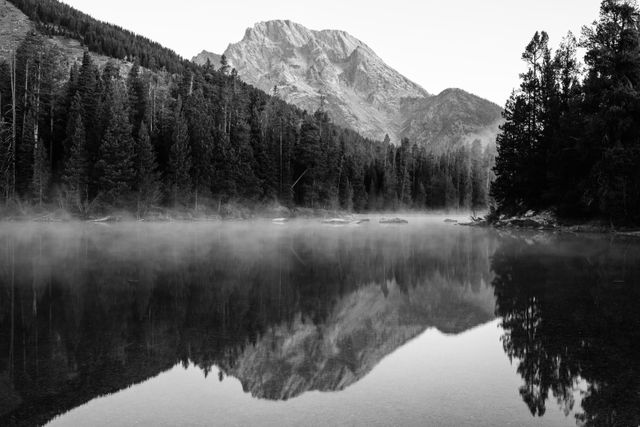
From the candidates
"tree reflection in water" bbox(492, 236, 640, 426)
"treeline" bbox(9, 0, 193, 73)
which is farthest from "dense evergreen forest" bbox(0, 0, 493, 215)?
"tree reflection in water" bbox(492, 236, 640, 426)

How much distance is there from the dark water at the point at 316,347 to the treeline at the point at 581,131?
2713 cm

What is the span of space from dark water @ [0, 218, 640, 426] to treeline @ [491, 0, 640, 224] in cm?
2713

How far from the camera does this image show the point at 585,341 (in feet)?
33.0

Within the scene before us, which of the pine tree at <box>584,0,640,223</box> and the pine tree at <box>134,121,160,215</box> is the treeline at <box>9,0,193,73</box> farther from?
A: the pine tree at <box>584,0,640,223</box>

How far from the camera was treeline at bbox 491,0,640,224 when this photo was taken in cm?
4188

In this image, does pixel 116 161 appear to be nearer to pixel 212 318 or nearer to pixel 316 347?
pixel 212 318

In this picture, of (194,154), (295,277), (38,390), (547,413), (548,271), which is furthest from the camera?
(194,154)

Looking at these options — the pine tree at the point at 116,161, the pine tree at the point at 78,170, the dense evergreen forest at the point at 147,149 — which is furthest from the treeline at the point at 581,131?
the pine tree at the point at 78,170

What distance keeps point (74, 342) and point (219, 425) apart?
4859 mm

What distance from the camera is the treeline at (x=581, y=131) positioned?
1649 inches

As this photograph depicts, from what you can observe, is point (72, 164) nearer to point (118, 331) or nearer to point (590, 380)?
point (118, 331)

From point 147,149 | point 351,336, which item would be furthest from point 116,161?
point 351,336

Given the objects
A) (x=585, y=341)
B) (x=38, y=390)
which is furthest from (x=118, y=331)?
(x=585, y=341)

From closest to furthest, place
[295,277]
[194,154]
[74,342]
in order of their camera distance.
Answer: [74,342], [295,277], [194,154]
